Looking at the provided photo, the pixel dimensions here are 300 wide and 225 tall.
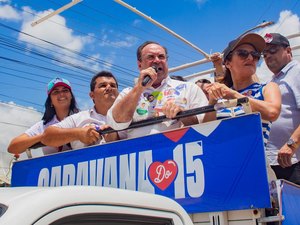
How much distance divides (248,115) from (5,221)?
56.2 inches

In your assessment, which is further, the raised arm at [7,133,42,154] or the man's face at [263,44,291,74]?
the man's face at [263,44,291,74]

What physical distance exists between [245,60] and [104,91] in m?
1.48

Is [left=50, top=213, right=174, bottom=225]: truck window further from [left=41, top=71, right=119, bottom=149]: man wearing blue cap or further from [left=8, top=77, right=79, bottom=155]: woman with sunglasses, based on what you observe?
[left=8, top=77, right=79, bottom=155]: woman with sunglasses

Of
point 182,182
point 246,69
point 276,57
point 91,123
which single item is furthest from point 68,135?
point 276,57

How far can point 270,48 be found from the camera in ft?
12.7

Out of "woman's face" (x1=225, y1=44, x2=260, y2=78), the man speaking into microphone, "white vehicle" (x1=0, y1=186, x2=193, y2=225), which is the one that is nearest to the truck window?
"white vehicle" (x1=0, y1=186, x2=193, y2=225)

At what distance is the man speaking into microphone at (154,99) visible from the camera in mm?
2932

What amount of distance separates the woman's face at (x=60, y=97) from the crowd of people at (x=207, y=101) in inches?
15.5

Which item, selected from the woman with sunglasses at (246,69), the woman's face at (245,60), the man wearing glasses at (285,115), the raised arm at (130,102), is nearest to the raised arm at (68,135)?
the raised arm at (130,102)

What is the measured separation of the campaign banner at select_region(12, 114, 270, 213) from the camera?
214cm

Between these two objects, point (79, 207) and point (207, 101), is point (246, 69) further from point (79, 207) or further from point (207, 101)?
point (79, 207)

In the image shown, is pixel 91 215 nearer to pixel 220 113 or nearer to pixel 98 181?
pixel 98 181

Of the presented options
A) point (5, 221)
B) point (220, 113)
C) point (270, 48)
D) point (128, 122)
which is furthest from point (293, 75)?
point (5, 221)

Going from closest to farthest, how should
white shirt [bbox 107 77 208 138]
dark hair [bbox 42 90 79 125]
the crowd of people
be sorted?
the crowd of people
white shirt [bbox 107 77 208 138]
dark hair [bbox 42 90 79 125]
